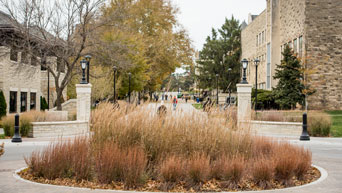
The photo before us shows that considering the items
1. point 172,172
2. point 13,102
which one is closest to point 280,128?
point 172,172

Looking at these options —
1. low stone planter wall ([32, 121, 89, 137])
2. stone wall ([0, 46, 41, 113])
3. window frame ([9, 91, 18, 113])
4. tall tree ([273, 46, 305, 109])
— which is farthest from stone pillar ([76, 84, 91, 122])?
tall tree ([273, 46, 305, 109])

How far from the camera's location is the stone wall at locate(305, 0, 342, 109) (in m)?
34.8

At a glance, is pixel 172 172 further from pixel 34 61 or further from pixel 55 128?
pixel 34 61

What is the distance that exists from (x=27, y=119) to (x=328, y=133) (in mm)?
14325

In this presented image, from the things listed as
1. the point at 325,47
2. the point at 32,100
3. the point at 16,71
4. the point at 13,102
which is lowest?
the point at 13,102

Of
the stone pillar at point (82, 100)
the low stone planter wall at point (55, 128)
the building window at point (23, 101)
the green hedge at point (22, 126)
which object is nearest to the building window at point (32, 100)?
the building window at point (23, 101)

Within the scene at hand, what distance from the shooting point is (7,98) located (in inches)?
1032

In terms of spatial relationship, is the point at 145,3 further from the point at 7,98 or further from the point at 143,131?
the point at 143,131

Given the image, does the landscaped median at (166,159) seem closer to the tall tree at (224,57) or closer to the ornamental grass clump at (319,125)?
the ornamental grass clump at (319,125)

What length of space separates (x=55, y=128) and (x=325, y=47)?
26.5 meters

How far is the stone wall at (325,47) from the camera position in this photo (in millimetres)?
34812

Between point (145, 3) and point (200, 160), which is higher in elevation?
point (145, 3)

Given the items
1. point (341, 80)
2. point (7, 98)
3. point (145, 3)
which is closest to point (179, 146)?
point (7, 98)

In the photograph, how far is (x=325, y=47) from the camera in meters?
35.1
